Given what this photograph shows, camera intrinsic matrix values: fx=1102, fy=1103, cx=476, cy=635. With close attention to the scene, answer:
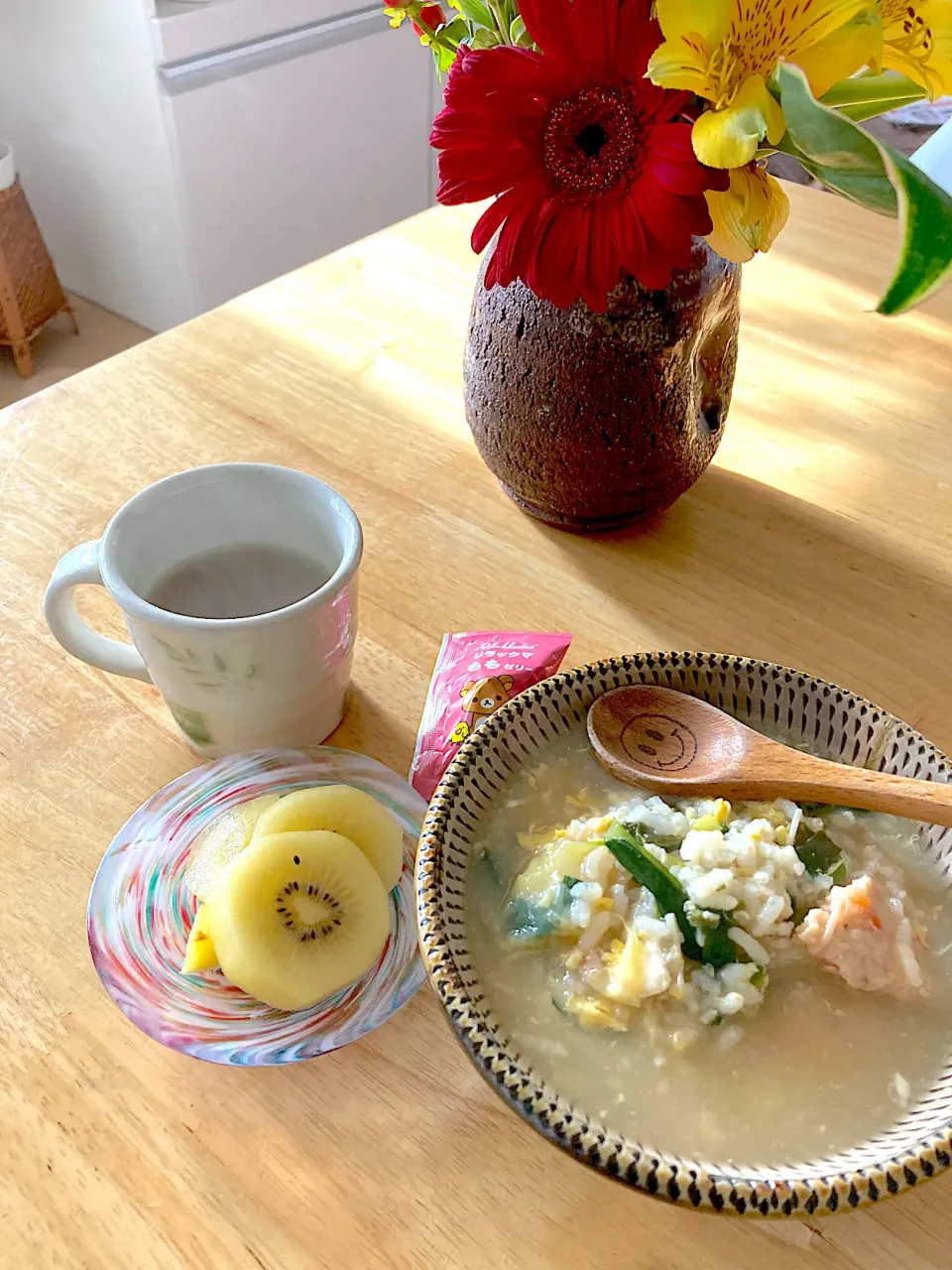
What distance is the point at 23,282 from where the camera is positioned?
5.79ft

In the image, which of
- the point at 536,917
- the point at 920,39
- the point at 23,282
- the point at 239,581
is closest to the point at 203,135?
the point at 23,282

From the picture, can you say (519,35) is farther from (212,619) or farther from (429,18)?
(212,619)

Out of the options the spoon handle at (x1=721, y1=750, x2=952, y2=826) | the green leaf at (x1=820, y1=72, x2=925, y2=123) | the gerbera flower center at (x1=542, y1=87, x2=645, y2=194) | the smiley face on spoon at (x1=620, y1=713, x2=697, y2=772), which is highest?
the green leaf at (x1=820, y1=72, x2=925, y2=123)

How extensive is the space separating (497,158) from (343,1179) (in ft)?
1.38

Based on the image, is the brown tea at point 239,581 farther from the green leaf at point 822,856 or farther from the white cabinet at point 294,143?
the white cabinet at point 294,143

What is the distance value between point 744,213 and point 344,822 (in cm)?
31

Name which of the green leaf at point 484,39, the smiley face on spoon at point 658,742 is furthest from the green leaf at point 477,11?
the smiley face on spoon at point 658,742

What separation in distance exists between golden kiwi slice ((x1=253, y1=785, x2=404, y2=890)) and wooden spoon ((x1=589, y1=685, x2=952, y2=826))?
10cm

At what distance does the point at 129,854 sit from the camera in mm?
489

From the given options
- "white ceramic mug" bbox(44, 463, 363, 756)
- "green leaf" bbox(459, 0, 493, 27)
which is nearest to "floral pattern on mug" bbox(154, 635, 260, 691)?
"white ceramic mug" bbox(44, 463, 363, 756)

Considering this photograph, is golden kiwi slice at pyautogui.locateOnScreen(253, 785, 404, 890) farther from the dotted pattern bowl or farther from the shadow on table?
the shadow on table

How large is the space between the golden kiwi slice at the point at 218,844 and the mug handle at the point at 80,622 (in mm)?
94

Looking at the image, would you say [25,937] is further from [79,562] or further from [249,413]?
[249,413]

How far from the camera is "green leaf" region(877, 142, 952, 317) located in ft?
1.27
